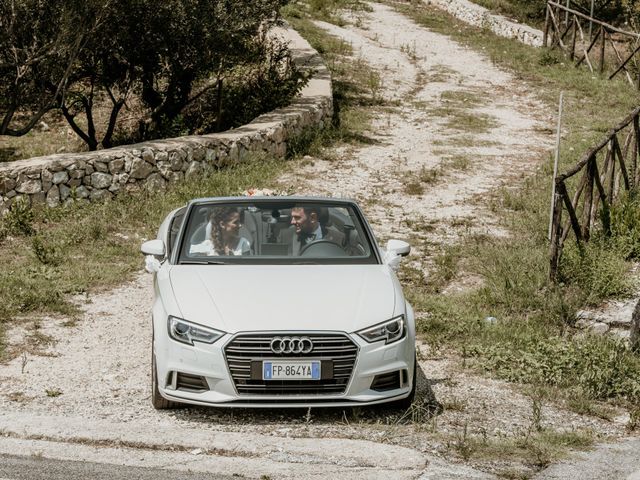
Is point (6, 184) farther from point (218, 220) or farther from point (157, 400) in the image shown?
point (157, 400)

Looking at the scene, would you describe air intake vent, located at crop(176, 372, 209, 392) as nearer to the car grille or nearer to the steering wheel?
the car grille

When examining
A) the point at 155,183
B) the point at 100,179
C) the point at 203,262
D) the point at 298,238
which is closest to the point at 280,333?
the point at 203,262

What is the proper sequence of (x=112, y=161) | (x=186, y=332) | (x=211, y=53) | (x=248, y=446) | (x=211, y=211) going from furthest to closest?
(x=211, y=53), (x=112, y=161), (x=211, y=211), (x=186, y=332), (x=248, y=446)

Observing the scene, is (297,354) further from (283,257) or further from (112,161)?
(112,161)

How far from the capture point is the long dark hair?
8.41m

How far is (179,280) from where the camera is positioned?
25.3 feet

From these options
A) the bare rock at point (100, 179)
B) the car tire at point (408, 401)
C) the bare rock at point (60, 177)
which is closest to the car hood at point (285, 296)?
the car tire at point (408, 401)

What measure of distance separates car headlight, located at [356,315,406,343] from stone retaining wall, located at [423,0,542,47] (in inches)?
947

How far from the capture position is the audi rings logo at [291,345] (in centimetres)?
699

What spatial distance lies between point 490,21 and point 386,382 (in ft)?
90.3

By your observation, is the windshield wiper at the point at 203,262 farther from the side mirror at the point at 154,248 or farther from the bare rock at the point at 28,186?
the bare rock at the point at 28,186

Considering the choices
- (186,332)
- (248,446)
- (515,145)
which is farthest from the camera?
(515,145)

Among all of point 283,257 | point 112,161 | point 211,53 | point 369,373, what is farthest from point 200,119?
point 369,373

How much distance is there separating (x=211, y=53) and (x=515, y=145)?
594 centimetres
